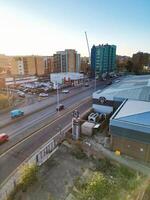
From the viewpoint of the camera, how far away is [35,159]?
20.0 m

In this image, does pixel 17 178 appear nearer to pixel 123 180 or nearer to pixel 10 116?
pixel 123 180

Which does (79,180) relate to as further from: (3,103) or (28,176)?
(3,103)

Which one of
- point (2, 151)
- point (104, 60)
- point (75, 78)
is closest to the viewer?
point (2, 151)

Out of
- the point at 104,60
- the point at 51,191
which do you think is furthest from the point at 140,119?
the point at 104,60

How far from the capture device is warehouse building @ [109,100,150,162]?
66.6 feet

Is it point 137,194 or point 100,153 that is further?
point 100,153

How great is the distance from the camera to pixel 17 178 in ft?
55.5

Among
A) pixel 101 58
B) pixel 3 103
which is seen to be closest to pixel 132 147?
pixel 3 103

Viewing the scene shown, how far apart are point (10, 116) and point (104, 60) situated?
73317mm

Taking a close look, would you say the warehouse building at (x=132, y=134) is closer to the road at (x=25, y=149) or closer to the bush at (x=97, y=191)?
the bush at (x=97, y=191)

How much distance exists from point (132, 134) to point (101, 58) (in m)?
77.7

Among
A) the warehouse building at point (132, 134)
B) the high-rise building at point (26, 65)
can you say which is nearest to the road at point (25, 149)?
the warehouse building at point (132, 134)

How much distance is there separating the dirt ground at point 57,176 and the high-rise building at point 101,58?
76370mm

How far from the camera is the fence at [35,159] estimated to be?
51.7ft
